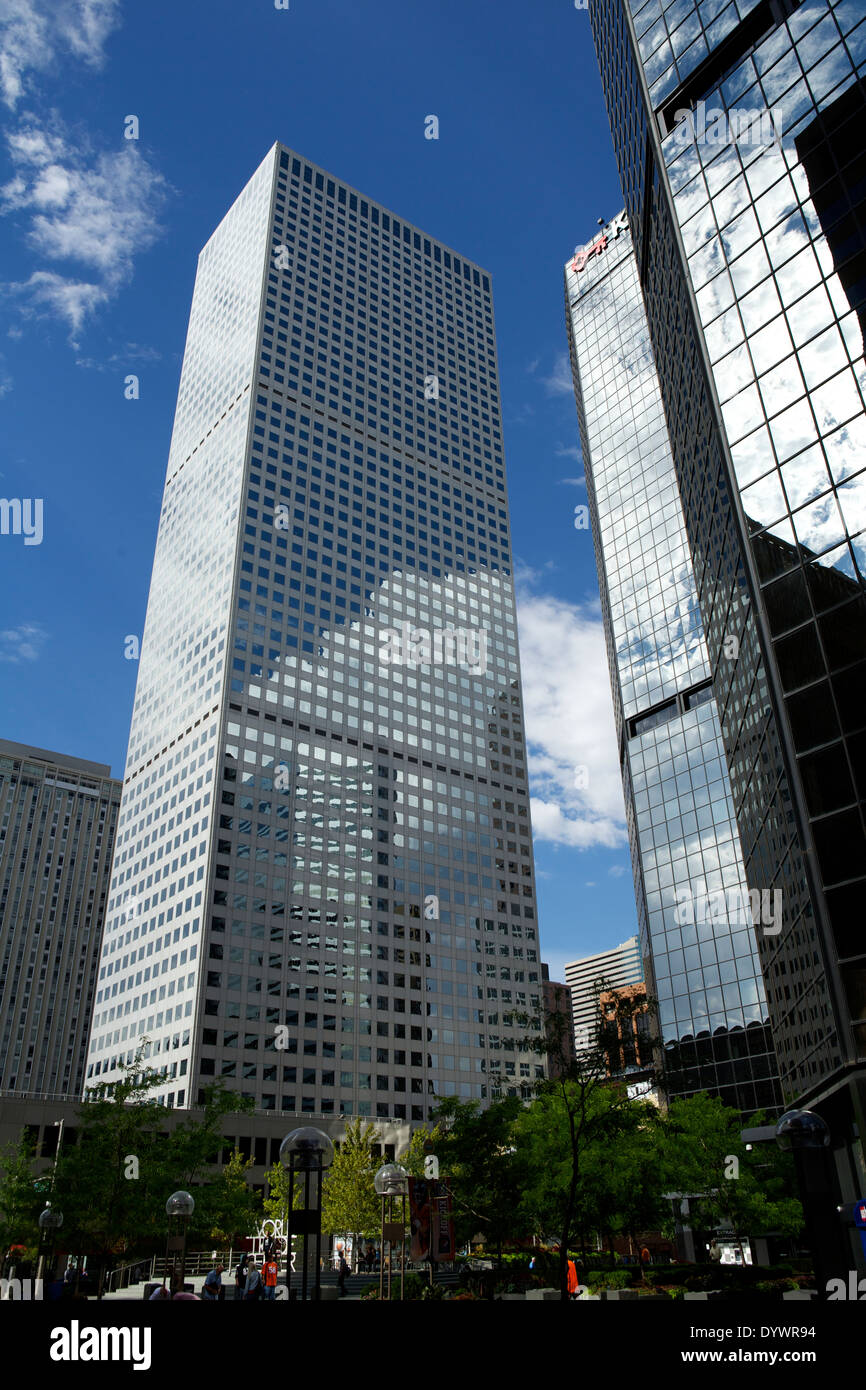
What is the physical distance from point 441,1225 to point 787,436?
31.7m

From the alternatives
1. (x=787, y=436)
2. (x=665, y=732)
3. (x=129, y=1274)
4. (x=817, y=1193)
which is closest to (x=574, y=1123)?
(x=817, y=1193)

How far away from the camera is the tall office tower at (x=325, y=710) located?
104812mm

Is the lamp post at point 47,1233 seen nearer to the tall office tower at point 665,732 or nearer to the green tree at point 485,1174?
the green tree at point 485,1174

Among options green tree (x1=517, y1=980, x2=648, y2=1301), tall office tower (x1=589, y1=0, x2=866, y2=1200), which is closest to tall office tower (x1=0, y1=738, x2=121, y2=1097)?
green tree (x1=517, y1=980, x2=648, y2=1301)

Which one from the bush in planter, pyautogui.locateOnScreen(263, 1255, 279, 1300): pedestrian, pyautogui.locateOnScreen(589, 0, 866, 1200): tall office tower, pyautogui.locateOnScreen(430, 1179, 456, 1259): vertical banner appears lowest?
the bush in planter

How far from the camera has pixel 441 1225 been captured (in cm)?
2834

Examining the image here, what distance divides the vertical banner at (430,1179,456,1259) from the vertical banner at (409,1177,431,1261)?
0.77 feet

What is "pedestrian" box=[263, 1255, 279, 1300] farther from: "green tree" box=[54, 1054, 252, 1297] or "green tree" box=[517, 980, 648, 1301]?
"green tree" box=[517, 980, 648, 1301]

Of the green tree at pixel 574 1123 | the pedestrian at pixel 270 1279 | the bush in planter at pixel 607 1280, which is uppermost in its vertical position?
the green tree at pixel 574 1123

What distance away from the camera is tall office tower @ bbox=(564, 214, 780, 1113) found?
80125 mm

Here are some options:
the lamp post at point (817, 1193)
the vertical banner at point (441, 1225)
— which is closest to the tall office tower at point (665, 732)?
the vertical banner at point (441, 1225)

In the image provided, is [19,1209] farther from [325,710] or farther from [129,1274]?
[325,710]

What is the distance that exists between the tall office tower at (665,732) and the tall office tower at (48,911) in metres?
115
